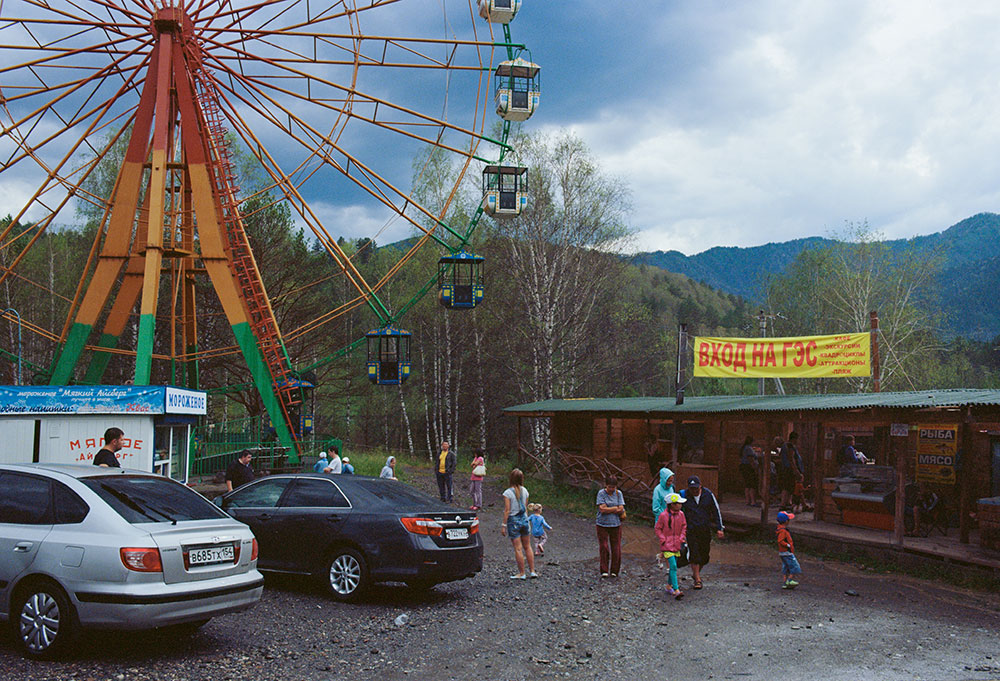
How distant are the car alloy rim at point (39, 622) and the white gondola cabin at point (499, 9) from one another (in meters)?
20.1

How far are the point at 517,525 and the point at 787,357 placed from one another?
9002mm

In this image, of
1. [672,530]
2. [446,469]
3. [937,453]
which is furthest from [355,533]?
[937,453]

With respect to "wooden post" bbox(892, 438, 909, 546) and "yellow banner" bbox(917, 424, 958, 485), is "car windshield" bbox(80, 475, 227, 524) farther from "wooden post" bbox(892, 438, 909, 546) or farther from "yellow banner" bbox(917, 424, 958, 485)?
"yellow banner" bbox(917, 424, 958, 485)

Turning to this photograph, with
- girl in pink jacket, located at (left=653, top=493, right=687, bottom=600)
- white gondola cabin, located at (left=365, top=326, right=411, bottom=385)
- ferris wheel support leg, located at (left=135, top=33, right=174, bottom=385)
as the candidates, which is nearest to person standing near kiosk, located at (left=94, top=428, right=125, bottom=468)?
girl in pink jacket, located at (left=653, top=493, right=687, bottom=600)

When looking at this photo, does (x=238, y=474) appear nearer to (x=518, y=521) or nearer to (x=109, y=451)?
(x=109, y=451)

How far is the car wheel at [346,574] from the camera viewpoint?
923cm

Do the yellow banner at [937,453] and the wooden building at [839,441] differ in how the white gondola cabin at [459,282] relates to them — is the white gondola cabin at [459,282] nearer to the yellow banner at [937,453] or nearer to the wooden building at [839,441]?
the wooden building at [839,441]

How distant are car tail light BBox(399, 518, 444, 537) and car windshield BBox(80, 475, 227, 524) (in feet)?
7.65

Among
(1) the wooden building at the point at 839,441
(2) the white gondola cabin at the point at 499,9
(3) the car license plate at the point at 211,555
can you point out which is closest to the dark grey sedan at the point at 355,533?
(3) the car license plate at the point at 211,555

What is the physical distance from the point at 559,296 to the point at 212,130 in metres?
16.2

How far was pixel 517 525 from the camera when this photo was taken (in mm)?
11250

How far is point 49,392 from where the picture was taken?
14.3m

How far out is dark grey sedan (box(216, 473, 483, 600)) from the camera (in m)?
9.15

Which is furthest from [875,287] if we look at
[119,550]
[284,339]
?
[119,550]
